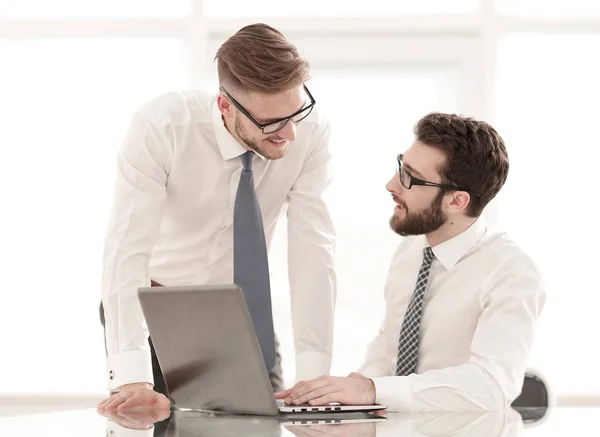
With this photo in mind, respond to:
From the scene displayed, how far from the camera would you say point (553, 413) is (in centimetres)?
208

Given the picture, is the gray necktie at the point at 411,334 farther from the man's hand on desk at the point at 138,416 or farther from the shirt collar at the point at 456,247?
the man's hand on desk at the point at 138,416

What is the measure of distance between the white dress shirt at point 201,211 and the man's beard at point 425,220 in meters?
0.25

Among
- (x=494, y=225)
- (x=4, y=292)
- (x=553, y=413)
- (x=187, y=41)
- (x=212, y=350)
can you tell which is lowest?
(x=4, y=292)

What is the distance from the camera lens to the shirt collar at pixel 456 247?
2594 millimetres

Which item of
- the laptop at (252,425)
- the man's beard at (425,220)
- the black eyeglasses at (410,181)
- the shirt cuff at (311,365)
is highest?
the black eyeglasses at (410,181)

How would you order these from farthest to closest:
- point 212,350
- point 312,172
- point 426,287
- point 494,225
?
1. point 494,225
2. point 312,172
3. point 426,287
4. point 212,350

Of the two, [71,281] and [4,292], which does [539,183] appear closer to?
[71,281]

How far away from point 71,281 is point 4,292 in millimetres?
399

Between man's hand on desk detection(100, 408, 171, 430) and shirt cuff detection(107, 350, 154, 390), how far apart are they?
16cm

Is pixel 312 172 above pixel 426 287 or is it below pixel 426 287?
above

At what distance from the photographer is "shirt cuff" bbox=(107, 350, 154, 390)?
218cm

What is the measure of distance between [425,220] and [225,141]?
624mm

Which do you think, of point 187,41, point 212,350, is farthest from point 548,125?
point 212,350

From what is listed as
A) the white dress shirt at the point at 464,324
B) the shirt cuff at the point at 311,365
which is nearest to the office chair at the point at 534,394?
the white dress shirt at the point at 464,324
